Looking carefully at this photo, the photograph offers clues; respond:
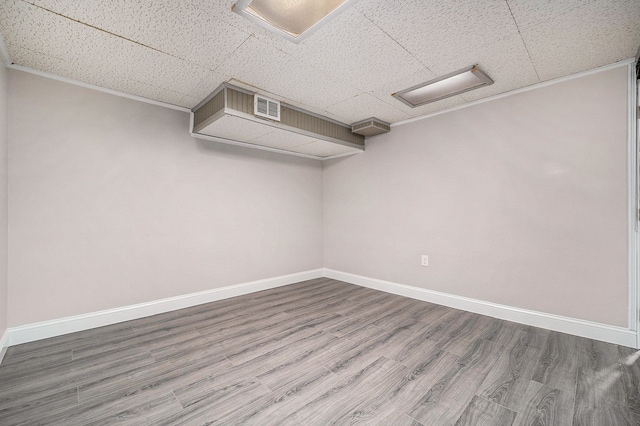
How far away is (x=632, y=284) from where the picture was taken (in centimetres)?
221

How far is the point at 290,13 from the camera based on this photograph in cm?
173

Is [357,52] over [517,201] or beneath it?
over

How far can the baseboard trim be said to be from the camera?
7.49 feet

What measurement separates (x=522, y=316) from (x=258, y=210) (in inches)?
131

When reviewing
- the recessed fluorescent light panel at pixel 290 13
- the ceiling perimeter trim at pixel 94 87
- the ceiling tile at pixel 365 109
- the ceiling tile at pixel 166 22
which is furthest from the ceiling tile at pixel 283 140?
the recessed fluorescent light panel at pixel 290 13

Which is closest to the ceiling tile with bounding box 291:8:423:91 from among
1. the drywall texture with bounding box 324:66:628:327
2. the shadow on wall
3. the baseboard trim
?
the drywall texture with bounding box 324:66:628:327

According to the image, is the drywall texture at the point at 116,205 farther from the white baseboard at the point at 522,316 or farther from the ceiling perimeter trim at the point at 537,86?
the ceiling perimeter trim at the point at 537,86

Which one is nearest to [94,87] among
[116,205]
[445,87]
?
[116,205]

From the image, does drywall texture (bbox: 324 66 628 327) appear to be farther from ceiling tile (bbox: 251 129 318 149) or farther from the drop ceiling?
ceiling tile (bbox: 251 129 318 149)

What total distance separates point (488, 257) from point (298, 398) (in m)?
2.46

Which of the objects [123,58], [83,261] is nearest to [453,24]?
[123,58]

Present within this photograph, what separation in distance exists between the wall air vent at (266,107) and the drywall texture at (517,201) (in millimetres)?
1682

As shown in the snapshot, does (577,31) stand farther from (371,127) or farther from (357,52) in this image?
(371,127)

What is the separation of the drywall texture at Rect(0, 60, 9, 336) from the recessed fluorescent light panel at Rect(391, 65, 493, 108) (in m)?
3.37
